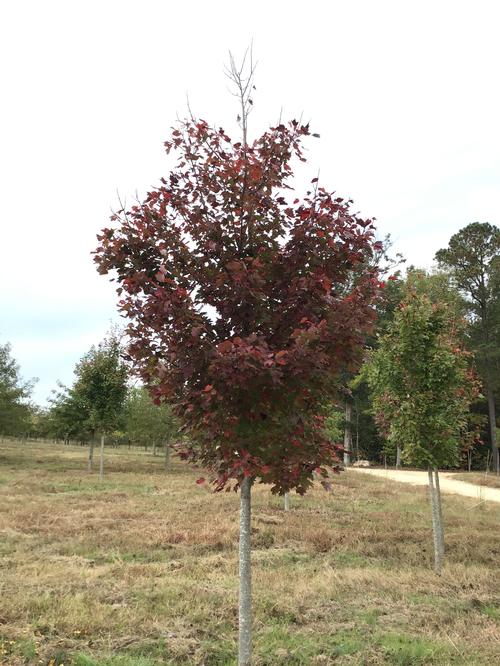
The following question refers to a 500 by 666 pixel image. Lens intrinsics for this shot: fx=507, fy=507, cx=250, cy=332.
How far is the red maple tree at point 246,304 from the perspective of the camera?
3656mm

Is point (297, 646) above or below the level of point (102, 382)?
below

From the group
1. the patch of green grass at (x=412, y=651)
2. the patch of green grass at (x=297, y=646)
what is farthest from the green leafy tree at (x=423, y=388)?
the patch of green grass at (x=297, y=646)

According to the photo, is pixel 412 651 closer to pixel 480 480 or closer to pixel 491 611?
pixel 491 611

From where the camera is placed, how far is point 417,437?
870 centimetres

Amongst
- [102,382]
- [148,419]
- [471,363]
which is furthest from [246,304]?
[471,363]

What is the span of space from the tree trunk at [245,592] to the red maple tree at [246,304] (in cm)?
32

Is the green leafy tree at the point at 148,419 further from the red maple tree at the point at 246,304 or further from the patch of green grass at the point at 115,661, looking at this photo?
the red maple tree at the point at 246,304

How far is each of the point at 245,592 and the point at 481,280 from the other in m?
34.8

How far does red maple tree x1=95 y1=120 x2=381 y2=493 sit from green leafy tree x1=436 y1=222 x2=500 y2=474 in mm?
32440

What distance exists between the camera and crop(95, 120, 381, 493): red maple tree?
3.66 metres

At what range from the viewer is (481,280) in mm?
34594

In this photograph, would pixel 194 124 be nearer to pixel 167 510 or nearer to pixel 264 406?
pixel 264 406

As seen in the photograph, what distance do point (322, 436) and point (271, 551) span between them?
230 inches

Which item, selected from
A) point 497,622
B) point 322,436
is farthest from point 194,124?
point 497,622
